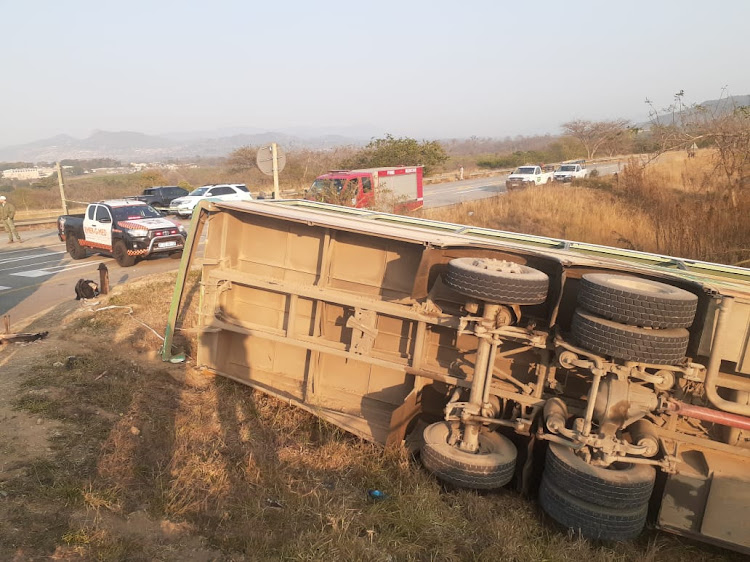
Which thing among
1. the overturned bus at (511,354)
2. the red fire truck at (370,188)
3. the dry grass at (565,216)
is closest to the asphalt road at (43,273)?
the overturned bus at (511,354)

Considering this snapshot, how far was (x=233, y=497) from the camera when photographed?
382 centimetres

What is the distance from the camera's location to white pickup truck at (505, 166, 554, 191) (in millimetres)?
27969

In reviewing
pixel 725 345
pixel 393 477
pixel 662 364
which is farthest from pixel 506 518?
pixel 725 345

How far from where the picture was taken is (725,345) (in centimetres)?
367

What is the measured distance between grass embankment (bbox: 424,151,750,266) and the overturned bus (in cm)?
567

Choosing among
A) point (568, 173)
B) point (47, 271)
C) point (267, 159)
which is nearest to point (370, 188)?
point (267, 159)

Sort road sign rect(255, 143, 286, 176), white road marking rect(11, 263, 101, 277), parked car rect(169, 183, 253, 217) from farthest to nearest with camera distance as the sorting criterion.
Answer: parked car rect(169, 183, 253, 217), white road marking rect(11, 263, 101, 277), road sign rect(255, 143, 286, 176)

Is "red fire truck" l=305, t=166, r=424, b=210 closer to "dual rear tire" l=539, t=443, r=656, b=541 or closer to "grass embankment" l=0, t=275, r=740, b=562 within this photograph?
"grass embankment" l=0, t=275, r=740, b=562

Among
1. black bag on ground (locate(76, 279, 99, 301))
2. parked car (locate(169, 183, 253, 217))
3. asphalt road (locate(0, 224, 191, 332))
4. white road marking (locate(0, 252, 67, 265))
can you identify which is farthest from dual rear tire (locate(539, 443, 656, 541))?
parked car (locate(169, 183, 253, 217))

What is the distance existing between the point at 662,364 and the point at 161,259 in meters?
14.9

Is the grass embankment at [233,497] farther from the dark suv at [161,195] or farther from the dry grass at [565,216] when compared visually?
the dark suv at [161,195]

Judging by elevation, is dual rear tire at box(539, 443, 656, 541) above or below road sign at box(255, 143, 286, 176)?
below

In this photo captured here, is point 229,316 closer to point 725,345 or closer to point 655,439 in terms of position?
point 655,439

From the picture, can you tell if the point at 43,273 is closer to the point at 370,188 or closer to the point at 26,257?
the point at 26,257
